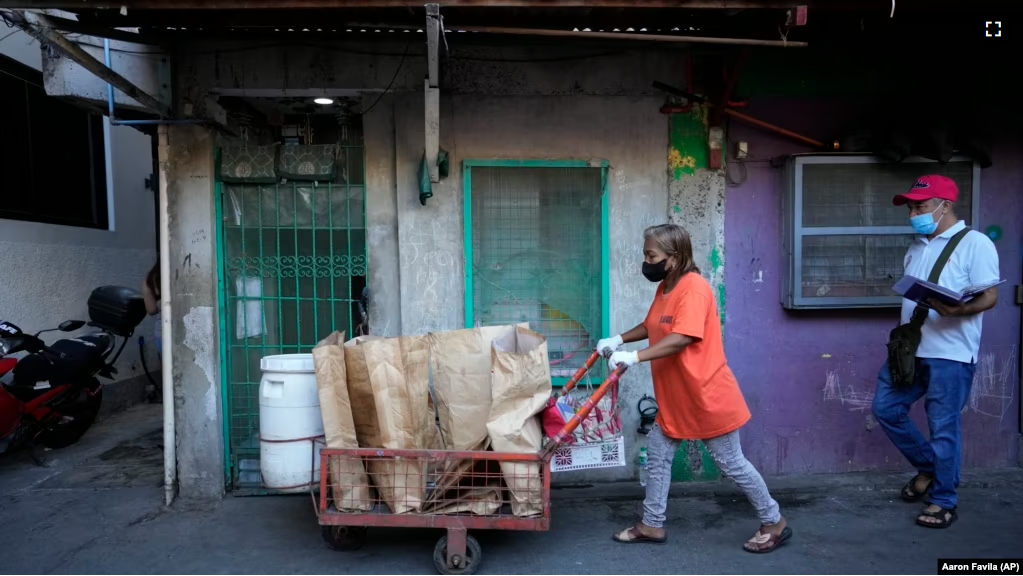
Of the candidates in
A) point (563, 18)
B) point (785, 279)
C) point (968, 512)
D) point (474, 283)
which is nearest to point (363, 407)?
point (474, 283)

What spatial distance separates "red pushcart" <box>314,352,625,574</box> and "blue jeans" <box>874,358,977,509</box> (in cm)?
207

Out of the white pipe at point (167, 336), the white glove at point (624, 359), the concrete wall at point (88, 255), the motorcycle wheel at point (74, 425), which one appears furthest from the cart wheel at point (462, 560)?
the concrete wall at point (88, 255)

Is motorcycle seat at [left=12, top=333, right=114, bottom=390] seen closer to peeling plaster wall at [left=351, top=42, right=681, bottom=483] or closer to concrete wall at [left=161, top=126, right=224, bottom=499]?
concrete wall at [left=161, top=126, right=224, bottom=499]

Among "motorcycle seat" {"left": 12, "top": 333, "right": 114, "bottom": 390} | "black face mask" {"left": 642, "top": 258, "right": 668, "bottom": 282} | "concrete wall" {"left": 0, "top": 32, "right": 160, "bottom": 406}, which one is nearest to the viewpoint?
"black face mask" {"left": 642, "top": 258, "right": 668, "bottom": 282}

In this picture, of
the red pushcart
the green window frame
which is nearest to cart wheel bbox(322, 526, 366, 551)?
the red pushcart

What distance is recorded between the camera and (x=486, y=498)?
11.2 ft

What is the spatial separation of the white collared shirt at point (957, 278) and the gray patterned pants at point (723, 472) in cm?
143

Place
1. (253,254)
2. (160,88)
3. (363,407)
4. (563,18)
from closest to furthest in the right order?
1. (363,407)
2. (563,18)
3. (160,88)
4. (253,254)

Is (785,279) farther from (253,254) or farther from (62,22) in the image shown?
(62,22)

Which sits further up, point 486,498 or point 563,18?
point 563,18

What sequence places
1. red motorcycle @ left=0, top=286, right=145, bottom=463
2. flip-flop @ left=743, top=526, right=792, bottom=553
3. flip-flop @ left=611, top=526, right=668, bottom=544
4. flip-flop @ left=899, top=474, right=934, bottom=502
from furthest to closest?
red motorcycle @ left=0, top=286, right=145, bottom=463, flip-flop @ left=899, top=474, right=934, bottom=502, flip-flop @ left=611, top=526, right=668, bottom=544, flip-flop @ left=743, top=526, right=792, bottom=553

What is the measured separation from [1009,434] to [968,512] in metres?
1.20

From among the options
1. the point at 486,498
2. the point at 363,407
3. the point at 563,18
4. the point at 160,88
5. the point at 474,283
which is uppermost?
the point at 563,18

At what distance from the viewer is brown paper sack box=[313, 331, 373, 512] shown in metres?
3.42
